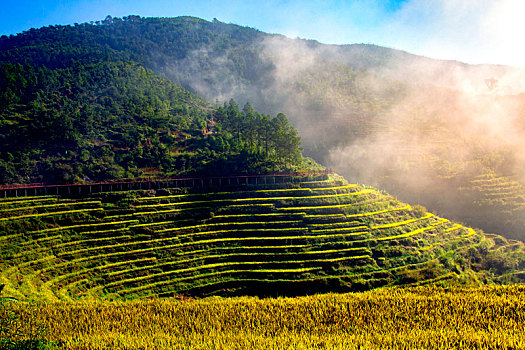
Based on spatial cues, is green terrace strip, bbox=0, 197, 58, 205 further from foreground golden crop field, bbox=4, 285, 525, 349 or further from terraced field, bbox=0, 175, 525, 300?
foreground golden crop field, bbox=4, 285, 525, 349

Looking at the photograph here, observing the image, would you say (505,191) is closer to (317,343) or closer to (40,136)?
(317,343)

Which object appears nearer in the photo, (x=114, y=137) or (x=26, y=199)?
(x=26, y=199)

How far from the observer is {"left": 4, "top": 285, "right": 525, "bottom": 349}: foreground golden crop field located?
22.1m

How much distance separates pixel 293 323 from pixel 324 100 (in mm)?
92812

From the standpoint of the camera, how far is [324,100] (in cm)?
11050

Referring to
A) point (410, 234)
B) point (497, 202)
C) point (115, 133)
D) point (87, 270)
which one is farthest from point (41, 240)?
point (497, 202)

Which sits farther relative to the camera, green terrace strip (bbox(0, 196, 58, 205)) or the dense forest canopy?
the dense forest canopy

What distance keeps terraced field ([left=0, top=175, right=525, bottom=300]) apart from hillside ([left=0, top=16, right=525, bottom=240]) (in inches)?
416

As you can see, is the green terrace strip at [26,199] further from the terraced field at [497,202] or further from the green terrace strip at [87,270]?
the terraced field at [497,202]

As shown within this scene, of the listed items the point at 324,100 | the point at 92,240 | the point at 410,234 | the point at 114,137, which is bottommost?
the point at 410,234

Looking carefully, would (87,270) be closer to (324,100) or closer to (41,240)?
(41,240)

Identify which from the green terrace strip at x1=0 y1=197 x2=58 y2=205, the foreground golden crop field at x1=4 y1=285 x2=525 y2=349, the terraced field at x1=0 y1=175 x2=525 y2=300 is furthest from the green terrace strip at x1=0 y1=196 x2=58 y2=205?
the foreground golden crop field at x1=4 y1=285 x2=525 y2=349

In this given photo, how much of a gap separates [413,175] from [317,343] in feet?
199

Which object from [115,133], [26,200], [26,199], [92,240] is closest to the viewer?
[92,240]
